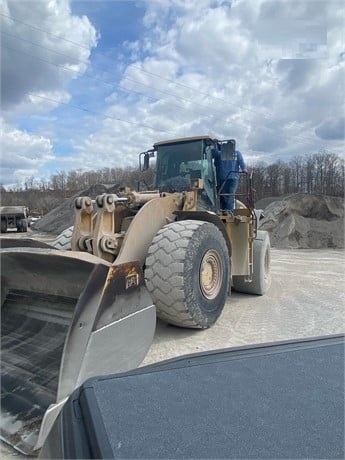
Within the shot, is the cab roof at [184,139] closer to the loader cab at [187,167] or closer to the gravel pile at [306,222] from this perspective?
the loader cab at [187,167]

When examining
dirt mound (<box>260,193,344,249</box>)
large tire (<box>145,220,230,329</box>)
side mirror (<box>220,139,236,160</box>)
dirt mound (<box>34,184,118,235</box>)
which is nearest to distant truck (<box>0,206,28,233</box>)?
dirt mound (<box>34,184,118,235</box>)

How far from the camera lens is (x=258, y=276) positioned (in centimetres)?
595

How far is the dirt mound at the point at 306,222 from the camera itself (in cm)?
1382

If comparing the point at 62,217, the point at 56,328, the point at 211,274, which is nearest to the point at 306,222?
the point at 211,274

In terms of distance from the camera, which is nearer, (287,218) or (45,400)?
(45,400)

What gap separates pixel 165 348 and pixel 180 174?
249 cm

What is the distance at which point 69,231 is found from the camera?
5.00m

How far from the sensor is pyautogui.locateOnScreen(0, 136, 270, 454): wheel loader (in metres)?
2.56

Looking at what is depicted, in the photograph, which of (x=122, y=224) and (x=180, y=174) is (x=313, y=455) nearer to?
(x=122, y=224)

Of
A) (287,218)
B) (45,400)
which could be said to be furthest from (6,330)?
(287,218)

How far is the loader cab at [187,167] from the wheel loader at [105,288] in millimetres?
18

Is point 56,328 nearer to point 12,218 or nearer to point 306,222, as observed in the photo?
point 306,222

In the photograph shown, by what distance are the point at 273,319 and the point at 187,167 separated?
2.29 metres

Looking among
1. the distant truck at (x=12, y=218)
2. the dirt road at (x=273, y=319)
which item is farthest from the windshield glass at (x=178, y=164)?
the distant truck at (x=12, y=218)
